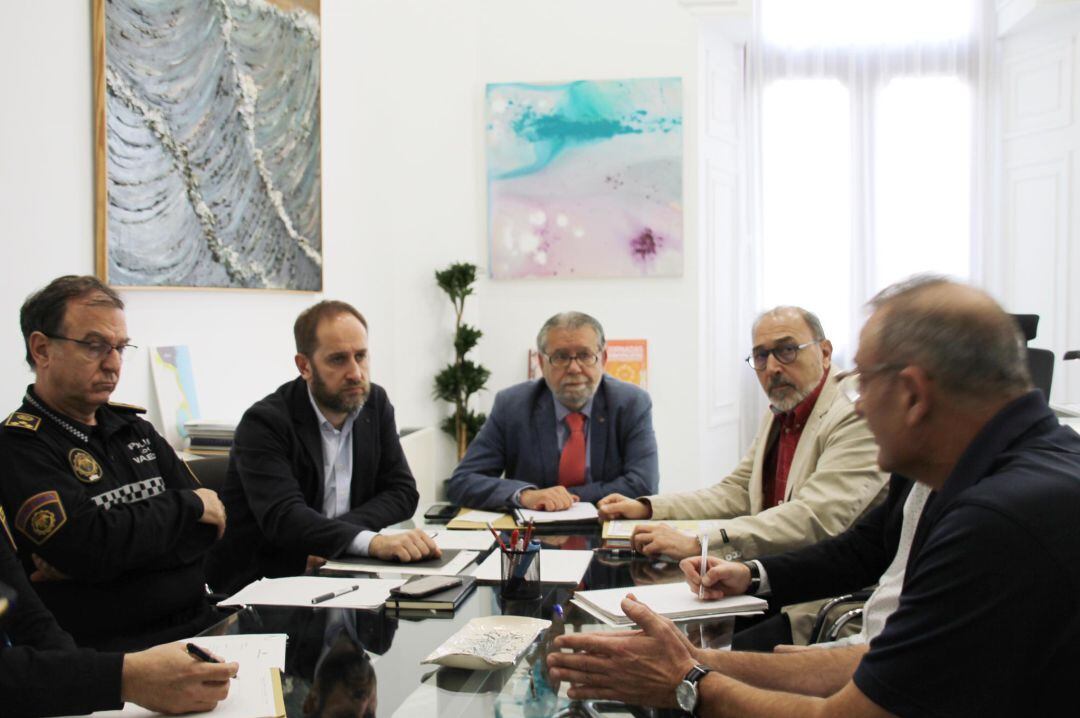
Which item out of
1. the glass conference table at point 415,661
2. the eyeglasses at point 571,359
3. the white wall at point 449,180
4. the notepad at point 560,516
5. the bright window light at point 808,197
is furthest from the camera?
the bright window light at point 808,197

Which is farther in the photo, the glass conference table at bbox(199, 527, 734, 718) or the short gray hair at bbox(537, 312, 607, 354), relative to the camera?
the short gray hair at bbox(537, 312, 607, 354)

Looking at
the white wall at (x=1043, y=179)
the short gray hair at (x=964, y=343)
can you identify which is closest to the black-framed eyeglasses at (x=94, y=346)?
the short gray hair at (x=964, y=343)

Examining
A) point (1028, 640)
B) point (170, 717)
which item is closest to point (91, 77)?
point (170, 717)

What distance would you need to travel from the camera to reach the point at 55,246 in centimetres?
312

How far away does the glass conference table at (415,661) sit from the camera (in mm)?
1479

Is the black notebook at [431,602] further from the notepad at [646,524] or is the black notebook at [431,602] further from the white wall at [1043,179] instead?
the white wall at [1043,179]

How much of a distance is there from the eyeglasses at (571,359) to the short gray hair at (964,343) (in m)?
2.21

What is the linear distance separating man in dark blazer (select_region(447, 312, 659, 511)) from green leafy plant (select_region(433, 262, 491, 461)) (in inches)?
88.3

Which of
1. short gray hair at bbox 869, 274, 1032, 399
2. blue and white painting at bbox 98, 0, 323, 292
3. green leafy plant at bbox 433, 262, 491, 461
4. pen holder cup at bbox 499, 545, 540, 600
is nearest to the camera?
short gray hair at bbox 869, 274, 1032, 399

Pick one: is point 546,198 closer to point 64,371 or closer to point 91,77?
point 91,77

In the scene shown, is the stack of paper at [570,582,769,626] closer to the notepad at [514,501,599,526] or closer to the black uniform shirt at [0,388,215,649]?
the notepad at [514,501,599,526]

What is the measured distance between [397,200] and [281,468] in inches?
132

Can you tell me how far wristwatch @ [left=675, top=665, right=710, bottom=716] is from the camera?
5.03ft

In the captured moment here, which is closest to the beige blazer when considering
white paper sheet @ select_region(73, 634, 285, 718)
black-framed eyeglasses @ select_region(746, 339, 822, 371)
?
black-framed eyeglasses @ select_region(746, 339, 822, 371)
